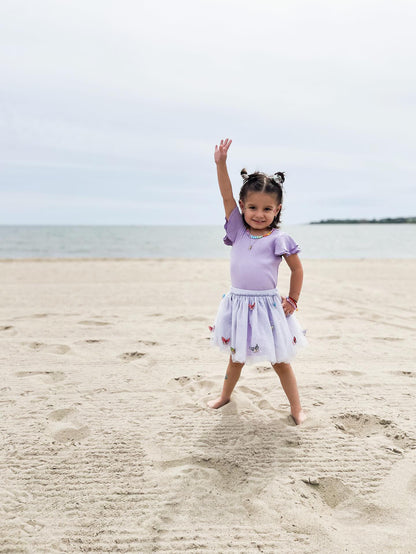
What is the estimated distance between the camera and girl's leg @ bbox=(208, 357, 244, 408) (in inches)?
114

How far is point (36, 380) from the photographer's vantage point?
329 centimetres

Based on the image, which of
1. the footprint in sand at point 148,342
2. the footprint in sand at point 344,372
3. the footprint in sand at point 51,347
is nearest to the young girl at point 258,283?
the footprint in sand at point 344,372

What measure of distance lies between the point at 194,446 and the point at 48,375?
1528mm

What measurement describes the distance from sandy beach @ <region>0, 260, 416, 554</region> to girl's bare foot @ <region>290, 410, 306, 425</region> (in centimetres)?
5

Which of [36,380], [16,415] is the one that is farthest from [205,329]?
[16,415]

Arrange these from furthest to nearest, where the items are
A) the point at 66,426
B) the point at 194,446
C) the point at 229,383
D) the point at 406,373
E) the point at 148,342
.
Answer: the point at 148,342 < the point at 406,373 < the point at 229,383 < the point at 66,426 < the point at 194,446

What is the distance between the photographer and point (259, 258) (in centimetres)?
270

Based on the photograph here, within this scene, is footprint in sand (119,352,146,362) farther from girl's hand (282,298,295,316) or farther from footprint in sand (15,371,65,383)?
girl's hand (282,298,295,316)

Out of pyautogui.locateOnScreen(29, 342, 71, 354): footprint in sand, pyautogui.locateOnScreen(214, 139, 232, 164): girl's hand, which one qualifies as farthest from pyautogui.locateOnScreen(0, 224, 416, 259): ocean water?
pyautogui.locateOnScreen(214, 139, 232, 164): girl's hand

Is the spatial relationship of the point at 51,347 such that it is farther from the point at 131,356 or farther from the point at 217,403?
the point at 217,403

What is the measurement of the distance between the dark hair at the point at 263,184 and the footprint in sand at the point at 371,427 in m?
1.44

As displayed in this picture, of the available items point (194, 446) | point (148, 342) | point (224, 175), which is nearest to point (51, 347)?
point (148, 342)

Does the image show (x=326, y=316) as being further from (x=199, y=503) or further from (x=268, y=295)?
(x=199, y=503)

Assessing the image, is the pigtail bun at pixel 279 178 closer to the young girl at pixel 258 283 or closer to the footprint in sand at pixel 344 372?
the young girl at pixel 258 283
